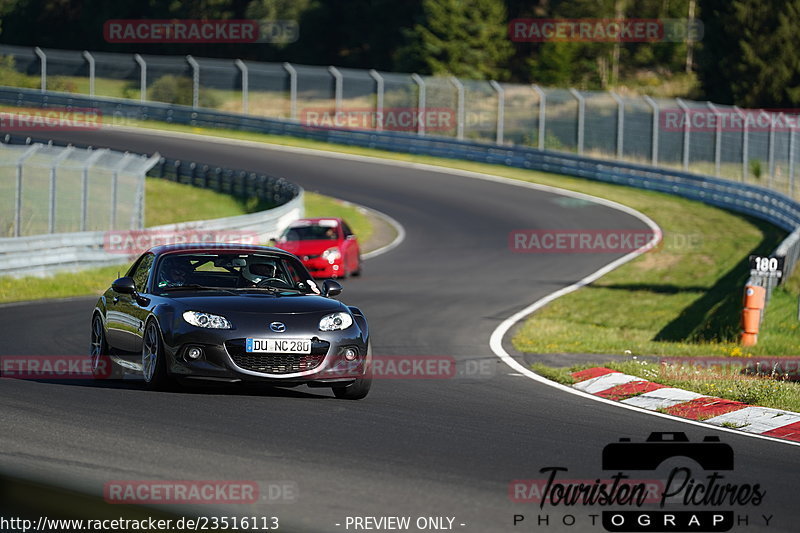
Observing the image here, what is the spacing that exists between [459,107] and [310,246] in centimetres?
2801

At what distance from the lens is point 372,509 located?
6547 mm

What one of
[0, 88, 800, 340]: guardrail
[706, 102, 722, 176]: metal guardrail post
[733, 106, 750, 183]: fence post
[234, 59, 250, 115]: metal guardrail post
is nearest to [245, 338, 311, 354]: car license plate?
[0, 88, 800, 340]: guardrail

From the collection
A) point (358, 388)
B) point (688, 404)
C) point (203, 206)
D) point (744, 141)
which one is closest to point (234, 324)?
point (358, 388)

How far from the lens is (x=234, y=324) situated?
10.2 meters

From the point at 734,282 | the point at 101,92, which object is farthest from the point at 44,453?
the point at 101,92

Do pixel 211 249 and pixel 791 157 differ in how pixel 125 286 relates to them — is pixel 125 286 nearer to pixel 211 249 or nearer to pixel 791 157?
pixel 211 249

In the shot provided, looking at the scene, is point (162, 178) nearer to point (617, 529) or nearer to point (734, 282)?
point (734, 282)

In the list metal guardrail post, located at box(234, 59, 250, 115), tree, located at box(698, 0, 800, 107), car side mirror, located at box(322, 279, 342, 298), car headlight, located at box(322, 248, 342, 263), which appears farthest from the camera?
tree, located at box(698, 0, 800, 107)

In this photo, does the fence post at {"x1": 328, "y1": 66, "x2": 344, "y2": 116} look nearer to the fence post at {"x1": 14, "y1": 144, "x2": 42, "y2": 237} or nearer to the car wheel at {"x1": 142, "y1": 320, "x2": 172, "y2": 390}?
the fence post at {"x1": 14, "y1": 144, "x2": 42, "y2": 237}

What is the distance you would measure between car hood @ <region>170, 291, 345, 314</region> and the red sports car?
13.6m

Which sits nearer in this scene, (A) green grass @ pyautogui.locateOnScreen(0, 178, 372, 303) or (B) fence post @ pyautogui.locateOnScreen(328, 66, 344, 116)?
(A) green grass @ pyautogui.locateOnScreen(0, 178, 372, 303)

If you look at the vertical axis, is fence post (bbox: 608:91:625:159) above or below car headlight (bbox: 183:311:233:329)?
below

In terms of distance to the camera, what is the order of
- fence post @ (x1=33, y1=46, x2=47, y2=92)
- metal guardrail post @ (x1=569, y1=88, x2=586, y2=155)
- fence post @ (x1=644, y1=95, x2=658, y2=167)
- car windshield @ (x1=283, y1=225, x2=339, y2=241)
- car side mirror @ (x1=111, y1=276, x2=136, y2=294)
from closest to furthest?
1. car side mirror @ (x1=111, y1=276, x2=136, y2=294)
2. car windshield @ (x1=283, y1=225, x2=339, y2=241)
3. fence post @ (x1=644, y1=95, x2=658, y2=167)
4. metal guardrail post @ (x1=569, y1=88, x2=586, y2=155)
5. fence post @ (x1=33, y1=46, x2=47, y2=92)

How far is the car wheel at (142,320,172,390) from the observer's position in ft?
34.3
